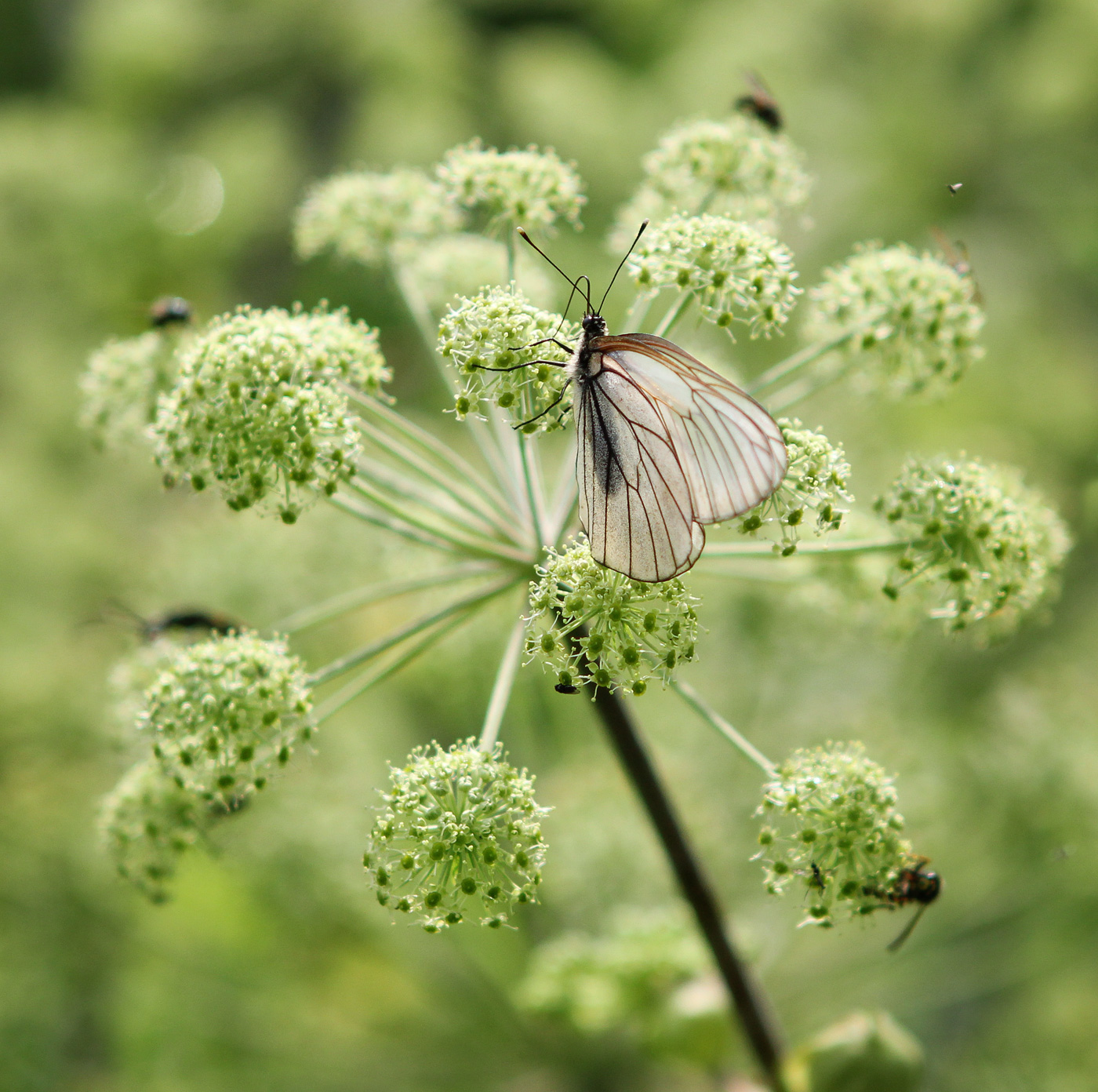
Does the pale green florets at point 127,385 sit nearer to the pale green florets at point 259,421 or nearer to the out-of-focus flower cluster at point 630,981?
the pale green florets at point 259,421

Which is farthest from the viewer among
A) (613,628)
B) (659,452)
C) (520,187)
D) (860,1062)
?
(520,187)

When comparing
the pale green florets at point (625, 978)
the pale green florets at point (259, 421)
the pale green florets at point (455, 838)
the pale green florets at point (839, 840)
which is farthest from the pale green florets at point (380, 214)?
the pale green florets at point (625, 978)

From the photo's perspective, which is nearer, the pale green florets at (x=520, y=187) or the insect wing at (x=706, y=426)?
the insect wing at (x=706, y=426)

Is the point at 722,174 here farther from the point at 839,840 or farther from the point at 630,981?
the point at 630,981

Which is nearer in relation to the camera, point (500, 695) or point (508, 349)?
point (508, 349)

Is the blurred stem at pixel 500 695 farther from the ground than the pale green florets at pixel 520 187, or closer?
closer

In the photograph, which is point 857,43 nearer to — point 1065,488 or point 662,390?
point 1065,488

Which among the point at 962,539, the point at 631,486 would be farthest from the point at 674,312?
the point at 962,539
